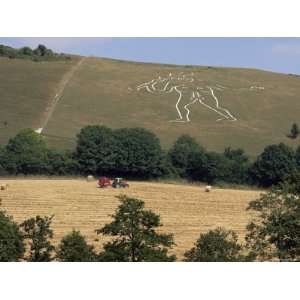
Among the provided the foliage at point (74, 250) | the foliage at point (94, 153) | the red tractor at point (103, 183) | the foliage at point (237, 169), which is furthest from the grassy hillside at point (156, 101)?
the foliage at point (74, 250)

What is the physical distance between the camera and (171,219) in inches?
1654

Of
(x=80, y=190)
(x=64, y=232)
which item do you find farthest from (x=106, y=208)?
(x=64, y=232)

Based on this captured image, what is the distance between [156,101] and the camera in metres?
75.2

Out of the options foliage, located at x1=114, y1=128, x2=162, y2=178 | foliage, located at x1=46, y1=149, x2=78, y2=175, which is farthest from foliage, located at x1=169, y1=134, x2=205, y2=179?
foliage, located at x1=46, y1=149, x2=78, y2=175

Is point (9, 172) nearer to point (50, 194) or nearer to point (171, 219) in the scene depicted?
point (50, 194)

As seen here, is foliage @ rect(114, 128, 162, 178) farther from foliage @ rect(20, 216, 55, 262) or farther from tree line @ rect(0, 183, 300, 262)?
tree line @ rect(0, 183, 300, 262)

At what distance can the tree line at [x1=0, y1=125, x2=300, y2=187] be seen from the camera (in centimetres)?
5056

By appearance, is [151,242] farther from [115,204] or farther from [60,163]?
[60,163]

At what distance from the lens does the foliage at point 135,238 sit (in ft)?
77.2

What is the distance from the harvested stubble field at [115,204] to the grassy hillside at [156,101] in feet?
35.8

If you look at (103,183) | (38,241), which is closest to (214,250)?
(38,241)

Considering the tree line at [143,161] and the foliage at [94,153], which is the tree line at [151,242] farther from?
the foliage at [94,153]

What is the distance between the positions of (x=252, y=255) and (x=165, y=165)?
28529 mm

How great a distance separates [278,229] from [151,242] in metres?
4.35
